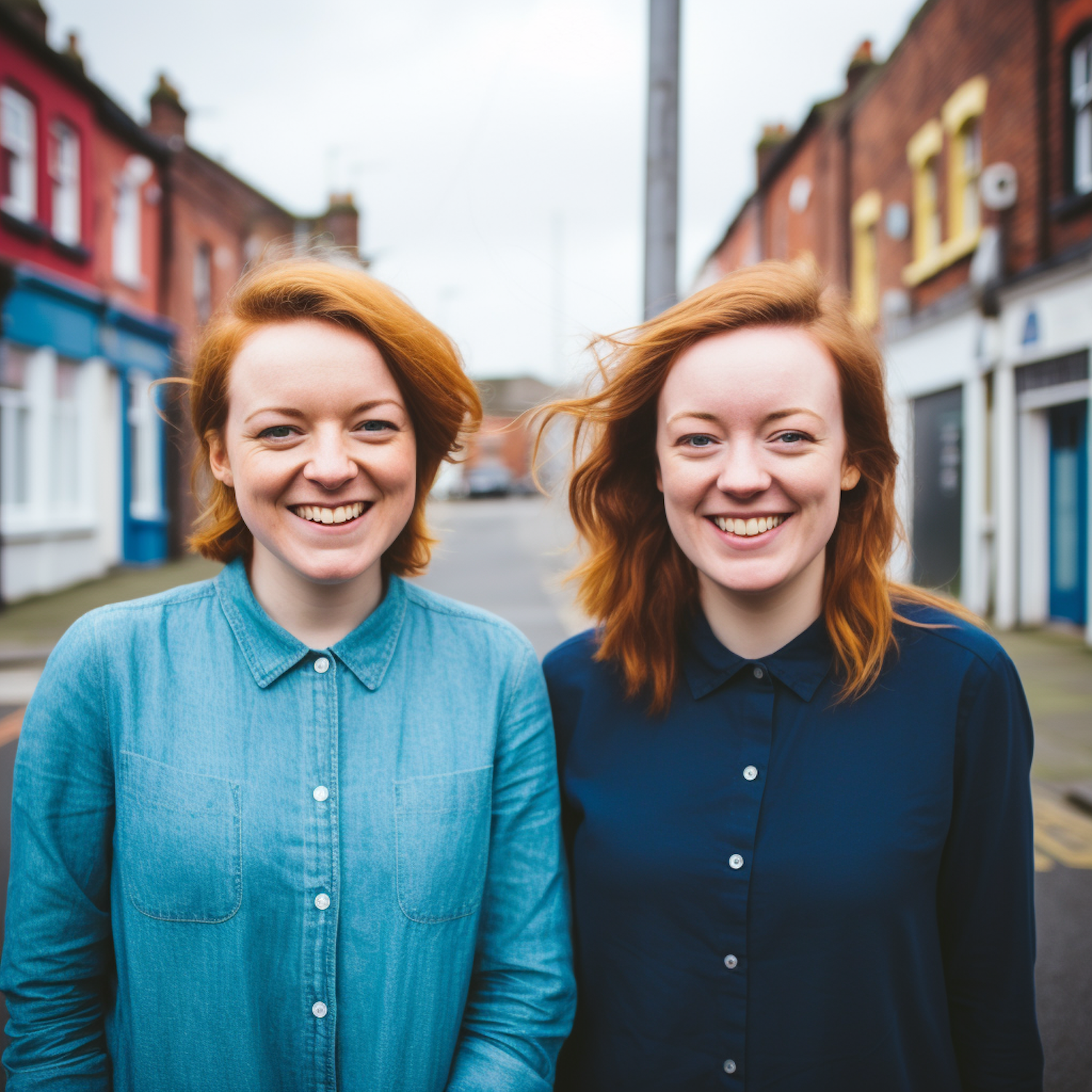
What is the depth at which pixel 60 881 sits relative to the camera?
1457 mm

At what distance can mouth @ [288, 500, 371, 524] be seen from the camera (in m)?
1.54

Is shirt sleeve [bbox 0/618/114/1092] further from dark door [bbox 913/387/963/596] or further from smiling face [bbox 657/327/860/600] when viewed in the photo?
dark door [bbox 913/387/963/596]

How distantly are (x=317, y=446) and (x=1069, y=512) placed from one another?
10.6 m

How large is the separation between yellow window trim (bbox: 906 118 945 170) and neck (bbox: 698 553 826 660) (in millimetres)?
12681

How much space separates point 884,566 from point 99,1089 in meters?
1.61

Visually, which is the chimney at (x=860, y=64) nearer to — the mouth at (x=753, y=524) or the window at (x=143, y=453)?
the window at (x=143, y=453)

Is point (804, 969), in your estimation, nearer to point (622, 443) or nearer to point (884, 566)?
point (884, 566)

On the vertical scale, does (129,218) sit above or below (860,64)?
below

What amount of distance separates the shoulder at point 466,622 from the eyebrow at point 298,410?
338 millimetres

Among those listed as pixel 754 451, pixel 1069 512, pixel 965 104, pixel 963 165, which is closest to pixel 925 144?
pixel 963 165

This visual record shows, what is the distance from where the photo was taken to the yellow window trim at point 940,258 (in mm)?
11602

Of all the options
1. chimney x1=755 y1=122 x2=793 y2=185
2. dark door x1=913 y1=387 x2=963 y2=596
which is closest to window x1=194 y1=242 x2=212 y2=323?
chimney x1=755 y1=122 x2=793 y2=185

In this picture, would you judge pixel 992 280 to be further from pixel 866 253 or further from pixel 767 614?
pixel 767 614

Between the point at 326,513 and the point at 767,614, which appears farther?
the point at 767,614
